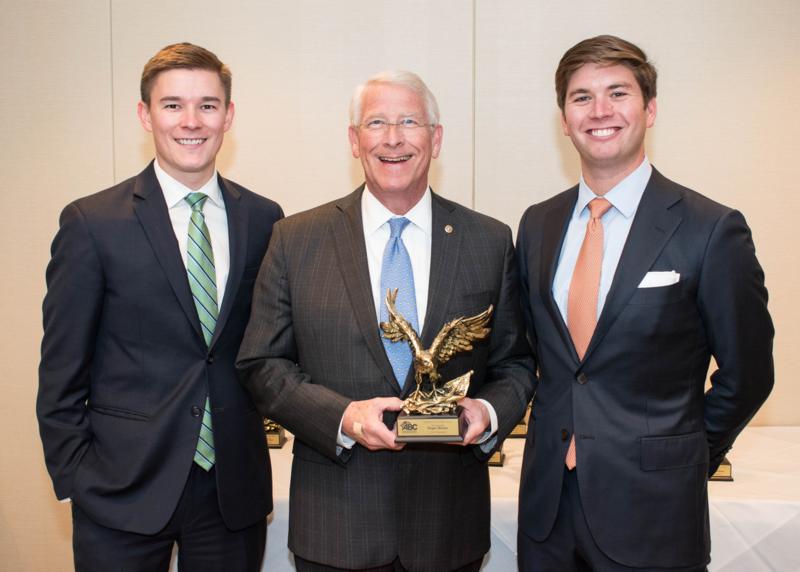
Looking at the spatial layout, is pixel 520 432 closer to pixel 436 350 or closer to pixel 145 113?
pixel 436 350

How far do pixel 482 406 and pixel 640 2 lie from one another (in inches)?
88.7

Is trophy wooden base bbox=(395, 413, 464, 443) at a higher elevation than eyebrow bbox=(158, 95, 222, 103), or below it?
below

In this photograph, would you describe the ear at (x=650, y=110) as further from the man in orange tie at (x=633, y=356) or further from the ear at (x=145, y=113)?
the ear at (x=145, y=113)

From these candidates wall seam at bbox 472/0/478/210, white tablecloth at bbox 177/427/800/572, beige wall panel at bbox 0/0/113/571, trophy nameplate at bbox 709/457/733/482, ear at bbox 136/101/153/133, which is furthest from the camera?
beige wall panel at bbox 0/0/113/571

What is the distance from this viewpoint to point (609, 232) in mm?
2273

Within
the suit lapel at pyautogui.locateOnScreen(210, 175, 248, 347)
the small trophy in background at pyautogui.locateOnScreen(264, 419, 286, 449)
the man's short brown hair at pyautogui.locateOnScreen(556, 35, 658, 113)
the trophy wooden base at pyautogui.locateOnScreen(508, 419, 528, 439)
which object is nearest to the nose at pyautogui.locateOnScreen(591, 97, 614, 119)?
the man's short brown hair at pyautogui.locateOnScreen(556, 35, 658, 113)

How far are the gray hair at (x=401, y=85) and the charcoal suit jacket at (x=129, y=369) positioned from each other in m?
0.59

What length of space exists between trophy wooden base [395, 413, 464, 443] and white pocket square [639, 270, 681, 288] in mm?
616

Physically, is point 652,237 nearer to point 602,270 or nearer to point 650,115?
point 602,270

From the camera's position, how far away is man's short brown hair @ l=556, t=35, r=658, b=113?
228 cm

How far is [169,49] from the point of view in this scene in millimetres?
2428

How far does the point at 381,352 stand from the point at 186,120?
35.1 inches

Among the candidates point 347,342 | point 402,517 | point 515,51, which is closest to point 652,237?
point 347,342

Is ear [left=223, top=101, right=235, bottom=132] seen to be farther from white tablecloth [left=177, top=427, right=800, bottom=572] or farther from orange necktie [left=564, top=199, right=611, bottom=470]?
white tablecloth [left=177, top=427, right=800, bottom=572]
